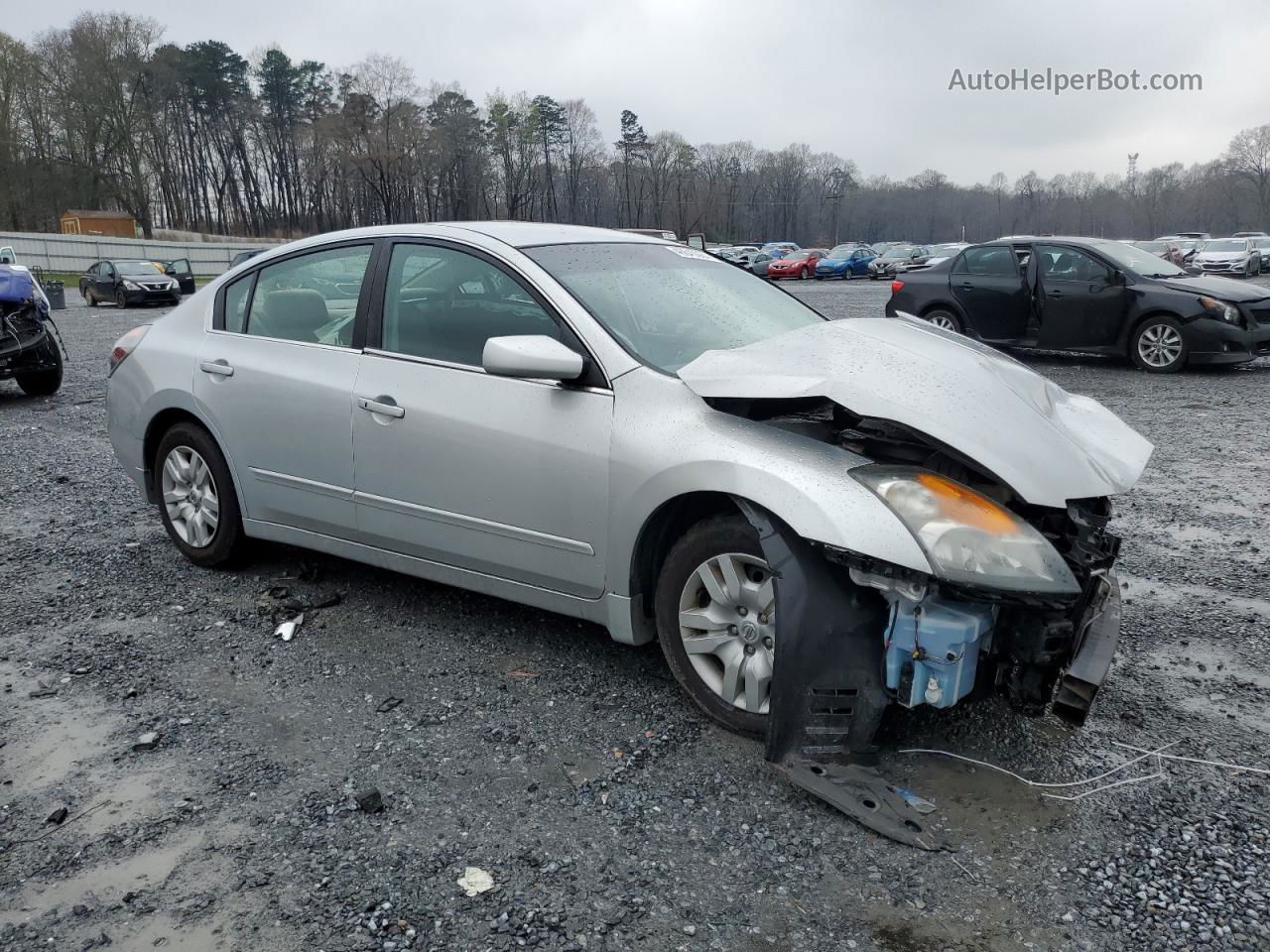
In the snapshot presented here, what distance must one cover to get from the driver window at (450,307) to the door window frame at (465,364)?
0.6 inches

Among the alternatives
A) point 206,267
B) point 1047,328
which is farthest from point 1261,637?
point 206,267

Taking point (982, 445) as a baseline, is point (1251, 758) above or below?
below

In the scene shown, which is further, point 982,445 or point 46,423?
point 46,423

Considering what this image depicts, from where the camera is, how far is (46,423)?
30.3ft

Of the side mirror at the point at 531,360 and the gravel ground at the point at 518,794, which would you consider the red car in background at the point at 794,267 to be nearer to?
the gravel ground at the point at 518,794

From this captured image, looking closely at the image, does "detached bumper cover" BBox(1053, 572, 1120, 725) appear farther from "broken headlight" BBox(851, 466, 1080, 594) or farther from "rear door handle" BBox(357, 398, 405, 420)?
"rear door handle" BBox(357, 398, 405, 420)

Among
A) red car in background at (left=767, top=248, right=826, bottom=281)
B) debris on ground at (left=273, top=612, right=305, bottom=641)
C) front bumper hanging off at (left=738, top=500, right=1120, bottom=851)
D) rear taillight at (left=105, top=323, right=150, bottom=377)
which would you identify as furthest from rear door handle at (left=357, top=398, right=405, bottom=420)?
red car in background at (left=767, top=248, right=826, bottom=281)

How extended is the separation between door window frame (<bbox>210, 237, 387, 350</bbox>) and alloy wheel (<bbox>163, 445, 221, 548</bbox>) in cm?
64

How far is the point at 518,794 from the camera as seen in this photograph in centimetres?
285

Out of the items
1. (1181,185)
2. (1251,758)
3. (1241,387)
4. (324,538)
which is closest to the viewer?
(1251,758)

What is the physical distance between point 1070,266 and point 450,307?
401 inches

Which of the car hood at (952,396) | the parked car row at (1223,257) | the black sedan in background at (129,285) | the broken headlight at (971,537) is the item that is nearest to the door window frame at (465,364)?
the car hood at (952,396)

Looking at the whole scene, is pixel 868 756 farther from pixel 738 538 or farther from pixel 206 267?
pixel 206 267

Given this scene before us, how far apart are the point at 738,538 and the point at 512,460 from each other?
0.90 metres
